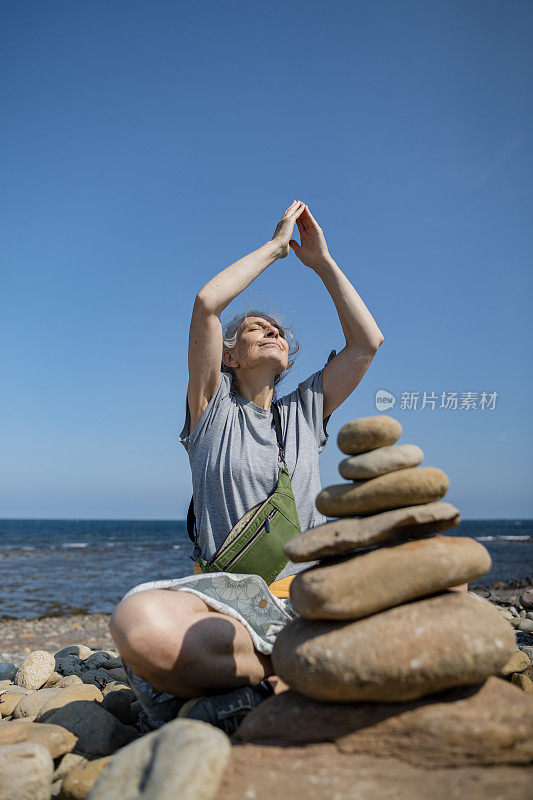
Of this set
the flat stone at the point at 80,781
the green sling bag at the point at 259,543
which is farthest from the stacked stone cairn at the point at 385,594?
the flat stone at the point at 80,781

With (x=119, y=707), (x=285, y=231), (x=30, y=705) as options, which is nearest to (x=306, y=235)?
(x=285, y=231)

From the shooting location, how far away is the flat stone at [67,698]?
3.39 meters

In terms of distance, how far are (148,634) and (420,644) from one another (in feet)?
3.94

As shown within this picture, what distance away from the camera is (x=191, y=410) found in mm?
3820

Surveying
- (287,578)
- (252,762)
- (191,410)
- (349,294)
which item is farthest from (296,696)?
(349,294)

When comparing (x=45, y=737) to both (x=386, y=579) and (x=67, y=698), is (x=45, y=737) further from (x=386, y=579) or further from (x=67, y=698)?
(x=386, y=579)

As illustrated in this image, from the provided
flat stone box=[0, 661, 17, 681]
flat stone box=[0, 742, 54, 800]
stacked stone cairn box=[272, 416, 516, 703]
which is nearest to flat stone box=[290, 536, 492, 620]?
stacked stone cairn box=[272, 416, 516, 703]

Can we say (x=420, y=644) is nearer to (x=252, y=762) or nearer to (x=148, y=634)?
(x=252, y=762)

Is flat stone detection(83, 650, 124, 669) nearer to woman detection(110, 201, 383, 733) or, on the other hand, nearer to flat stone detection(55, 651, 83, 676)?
flat stone detection(55, 651, 83, 676)

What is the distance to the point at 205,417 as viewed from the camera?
3.73 meters

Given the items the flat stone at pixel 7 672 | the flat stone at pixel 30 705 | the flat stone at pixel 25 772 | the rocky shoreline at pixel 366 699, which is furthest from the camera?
the flat stone at pixel 7 672

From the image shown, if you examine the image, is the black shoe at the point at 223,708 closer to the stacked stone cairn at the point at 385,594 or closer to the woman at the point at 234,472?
the woman at the point at 234,472

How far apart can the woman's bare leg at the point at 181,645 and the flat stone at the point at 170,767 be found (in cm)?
66

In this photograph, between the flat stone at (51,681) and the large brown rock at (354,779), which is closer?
the large brown rock at (354,779)
